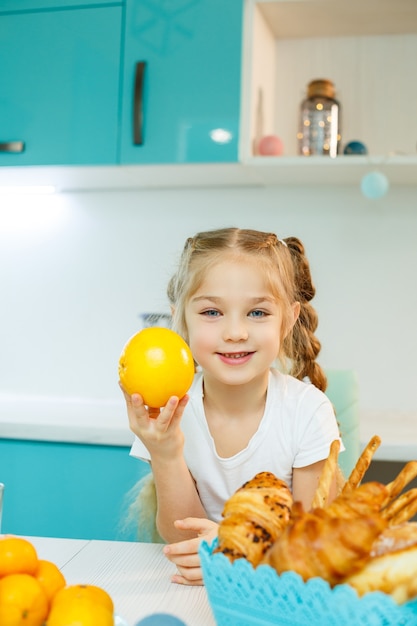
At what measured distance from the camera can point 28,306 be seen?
8.00 ft

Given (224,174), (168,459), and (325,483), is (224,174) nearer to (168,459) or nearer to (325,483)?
(168,459)

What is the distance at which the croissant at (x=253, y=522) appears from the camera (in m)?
0.58

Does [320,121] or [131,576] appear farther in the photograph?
[320,121]

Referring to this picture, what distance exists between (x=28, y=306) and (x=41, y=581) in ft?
6.23

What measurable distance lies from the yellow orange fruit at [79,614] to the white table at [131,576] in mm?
152

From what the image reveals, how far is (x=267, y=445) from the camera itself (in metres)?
1.21

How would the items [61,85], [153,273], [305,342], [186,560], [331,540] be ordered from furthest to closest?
1. [153,273]
2. [61,85]
3. [305,342]
4. [186,560]
5. [331,540]

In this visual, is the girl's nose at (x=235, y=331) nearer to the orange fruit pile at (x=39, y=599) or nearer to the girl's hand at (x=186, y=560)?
the girl's hand at (x=186, y=560)

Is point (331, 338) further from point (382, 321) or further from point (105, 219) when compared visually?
point (105, 219)

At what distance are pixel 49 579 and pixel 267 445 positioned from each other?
637mm

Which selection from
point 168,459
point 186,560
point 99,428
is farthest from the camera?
point 99,428

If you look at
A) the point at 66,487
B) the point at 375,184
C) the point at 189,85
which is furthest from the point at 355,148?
the point at 66,487

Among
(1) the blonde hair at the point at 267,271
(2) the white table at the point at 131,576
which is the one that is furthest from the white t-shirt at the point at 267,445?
(2) the white table at the point at 131,576

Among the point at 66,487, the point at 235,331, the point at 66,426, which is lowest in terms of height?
the point at 66,487
